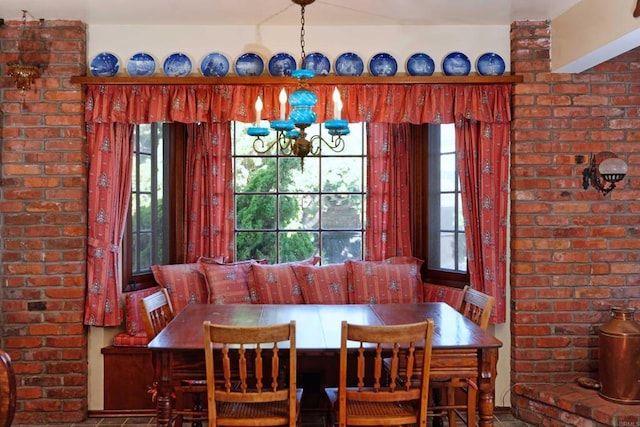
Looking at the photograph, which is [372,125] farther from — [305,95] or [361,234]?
[305,95]

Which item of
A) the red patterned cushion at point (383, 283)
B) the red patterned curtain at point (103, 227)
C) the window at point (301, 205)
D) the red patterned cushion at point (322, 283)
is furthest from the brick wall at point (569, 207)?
the red patterned curtain at point (103, 227)

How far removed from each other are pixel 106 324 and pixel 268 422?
1.75 m

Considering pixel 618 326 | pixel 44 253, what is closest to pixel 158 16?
pixel 44 253

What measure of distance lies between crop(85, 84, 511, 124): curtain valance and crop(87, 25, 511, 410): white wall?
Answer: 0.63 ft

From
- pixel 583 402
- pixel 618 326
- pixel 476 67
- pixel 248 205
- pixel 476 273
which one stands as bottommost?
pixel 583 402

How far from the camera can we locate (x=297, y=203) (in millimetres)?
4680

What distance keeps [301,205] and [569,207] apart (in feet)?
6.45

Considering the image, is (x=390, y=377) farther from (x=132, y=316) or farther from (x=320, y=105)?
(x=132, y=316)

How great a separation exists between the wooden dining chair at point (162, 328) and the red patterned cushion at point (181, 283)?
1.99ft

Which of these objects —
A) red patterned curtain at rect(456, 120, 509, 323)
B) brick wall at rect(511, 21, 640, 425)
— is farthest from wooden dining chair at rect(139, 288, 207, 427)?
brick wall at rect(511, 21, 640, 425)

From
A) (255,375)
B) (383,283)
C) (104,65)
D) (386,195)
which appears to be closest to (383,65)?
(386,195)

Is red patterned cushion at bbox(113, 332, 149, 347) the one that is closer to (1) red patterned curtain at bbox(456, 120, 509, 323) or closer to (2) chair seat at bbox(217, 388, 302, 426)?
(2) chair seat at bbox(217, 388, 302, 426)

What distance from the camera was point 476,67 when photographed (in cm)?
398

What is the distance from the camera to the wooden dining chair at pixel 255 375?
244 centimetres
